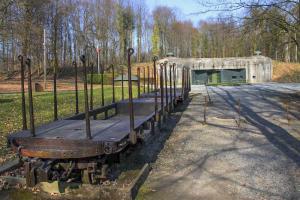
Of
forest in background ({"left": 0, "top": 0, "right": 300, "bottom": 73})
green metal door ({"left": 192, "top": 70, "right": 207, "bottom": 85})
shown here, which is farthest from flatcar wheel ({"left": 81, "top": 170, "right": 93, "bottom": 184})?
green metal door ({"left": 192, "top": 70, "right": 207, "bottom": 85})

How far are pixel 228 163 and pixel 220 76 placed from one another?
4983cm

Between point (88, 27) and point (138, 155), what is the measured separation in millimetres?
56892

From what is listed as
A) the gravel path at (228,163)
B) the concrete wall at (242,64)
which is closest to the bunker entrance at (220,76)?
the concrete wall at (242,64)

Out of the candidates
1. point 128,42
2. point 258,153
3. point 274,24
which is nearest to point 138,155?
point 258,153

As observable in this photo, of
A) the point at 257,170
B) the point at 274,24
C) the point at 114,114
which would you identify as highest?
the point at 274,24

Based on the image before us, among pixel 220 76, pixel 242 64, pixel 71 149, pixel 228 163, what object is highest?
pixel 242 64

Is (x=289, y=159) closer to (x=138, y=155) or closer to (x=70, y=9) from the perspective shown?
(x=138, y=155)

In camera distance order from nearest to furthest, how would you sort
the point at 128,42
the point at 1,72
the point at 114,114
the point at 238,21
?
the point at 114,114 < the point at 238,21 < the point at 1,72 < the point at 128,42

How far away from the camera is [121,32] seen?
66.8m

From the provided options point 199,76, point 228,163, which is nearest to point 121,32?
point 199,76

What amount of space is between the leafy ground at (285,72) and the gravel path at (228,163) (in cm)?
4414

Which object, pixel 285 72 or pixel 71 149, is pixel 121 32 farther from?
pixel 71 149

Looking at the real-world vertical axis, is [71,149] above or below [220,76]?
below

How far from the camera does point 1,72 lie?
56781 millimetres
